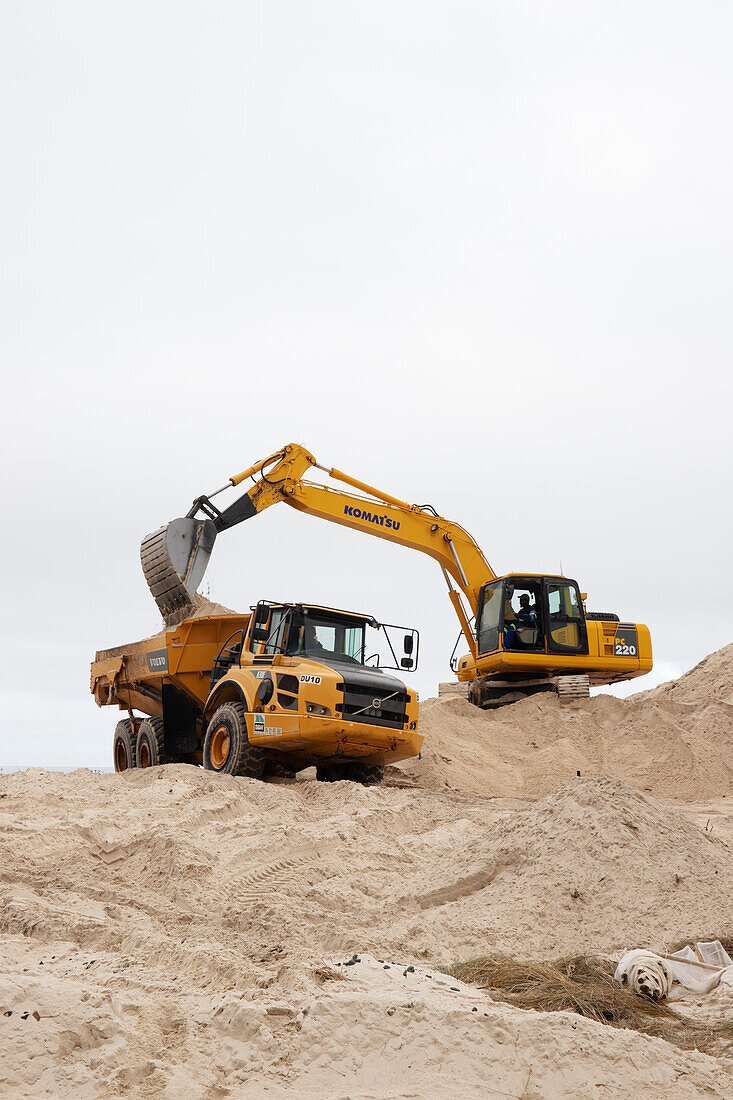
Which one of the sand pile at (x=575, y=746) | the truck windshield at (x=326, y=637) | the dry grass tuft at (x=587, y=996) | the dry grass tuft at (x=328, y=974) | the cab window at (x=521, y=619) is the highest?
the cab window at (x=521, y=619)

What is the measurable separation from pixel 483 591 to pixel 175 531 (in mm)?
5970

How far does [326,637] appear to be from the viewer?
37.4 feet

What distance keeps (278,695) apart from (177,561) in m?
4.07

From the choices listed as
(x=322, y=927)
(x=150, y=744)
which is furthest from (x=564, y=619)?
(x=322, y=927)

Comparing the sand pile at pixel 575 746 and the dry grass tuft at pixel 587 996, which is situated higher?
the sand pile at pixel 575 746

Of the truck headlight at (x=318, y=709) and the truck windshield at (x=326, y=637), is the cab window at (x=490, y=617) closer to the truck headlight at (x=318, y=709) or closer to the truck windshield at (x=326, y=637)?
the truck windshield at (x=326, y=637)

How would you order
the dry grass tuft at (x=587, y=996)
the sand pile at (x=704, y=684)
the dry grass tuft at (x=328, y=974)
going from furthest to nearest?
the sand pile at (x=704, y=684), the dry grass tuft at (x=328, y=974), the dry grass tuft at (x=587, y=996)

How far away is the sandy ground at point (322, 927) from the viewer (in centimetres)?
353

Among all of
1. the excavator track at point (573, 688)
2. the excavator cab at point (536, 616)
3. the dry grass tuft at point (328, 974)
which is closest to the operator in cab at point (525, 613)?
the excavator cab at point (536, 616)

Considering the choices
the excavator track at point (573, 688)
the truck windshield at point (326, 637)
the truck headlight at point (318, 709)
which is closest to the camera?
the truck headlight at point (318, 709)

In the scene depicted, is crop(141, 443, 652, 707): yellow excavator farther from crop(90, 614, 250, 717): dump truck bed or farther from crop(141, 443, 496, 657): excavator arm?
crop(90, 614, 250, 717): dump truck bed

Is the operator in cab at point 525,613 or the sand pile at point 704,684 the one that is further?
the sand pile at point 704,684

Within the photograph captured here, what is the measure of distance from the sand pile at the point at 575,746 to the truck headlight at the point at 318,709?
282cm

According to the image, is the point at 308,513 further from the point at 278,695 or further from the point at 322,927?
the point at 322,927
